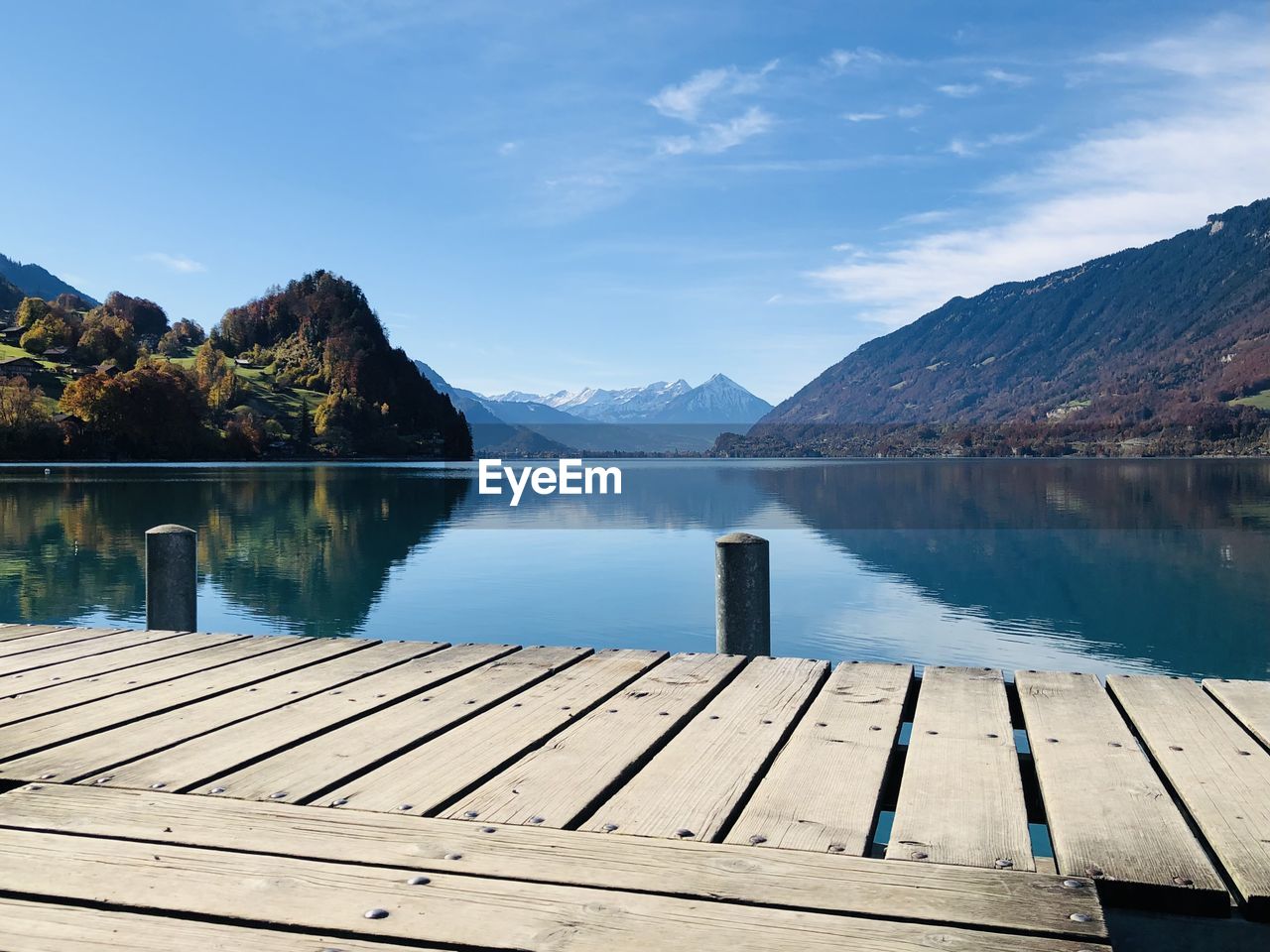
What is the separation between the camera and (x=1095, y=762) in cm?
351

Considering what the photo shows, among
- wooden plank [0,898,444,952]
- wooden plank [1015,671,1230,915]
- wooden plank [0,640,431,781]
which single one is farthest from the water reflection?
wooden plank [0,898,444,952]

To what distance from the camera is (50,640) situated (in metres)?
6.14

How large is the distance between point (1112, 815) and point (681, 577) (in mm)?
23765

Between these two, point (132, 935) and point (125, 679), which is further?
point (125, 679)

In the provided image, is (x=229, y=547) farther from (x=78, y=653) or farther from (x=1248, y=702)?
(x=1248, y=702)

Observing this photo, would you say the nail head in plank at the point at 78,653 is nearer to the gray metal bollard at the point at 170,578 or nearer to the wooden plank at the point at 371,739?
the gray metal bollard at the point at 170,578

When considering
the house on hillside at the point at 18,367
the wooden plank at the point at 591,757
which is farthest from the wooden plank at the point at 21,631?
the house on hillside at the point at 18,367

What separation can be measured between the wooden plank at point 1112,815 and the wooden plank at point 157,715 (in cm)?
312

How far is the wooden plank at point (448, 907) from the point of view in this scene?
7.34 ft

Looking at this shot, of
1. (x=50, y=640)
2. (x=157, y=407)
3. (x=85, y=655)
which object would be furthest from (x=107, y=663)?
(x=157, y=407)

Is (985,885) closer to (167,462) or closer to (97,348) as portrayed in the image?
(167,462)

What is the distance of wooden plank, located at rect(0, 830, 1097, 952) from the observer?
224cm

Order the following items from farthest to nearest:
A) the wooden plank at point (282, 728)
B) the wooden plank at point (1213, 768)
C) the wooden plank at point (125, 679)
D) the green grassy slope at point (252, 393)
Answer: the green grassy slope at point (252, 393) → the wooden plank at point (125, 679) → the wooden plank at point (282, 728) → the wooden plank at point (1213, 768)

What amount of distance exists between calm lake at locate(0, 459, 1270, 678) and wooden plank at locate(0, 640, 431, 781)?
1259 cm
